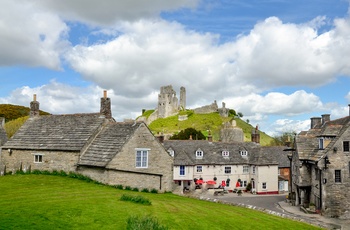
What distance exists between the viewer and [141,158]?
30922mm

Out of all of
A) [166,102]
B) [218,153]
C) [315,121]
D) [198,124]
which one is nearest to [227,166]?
[218,153]

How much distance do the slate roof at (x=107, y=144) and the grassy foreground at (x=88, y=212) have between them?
3.82 m

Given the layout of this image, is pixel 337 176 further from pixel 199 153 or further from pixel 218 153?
pixel 199 153

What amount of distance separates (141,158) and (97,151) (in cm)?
383

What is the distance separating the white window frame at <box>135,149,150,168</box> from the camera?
30.7 metres

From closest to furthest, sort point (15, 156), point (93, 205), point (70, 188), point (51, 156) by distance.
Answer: point (93, 205) < point (70, 188) < point (51, 156) < point (15, 156)

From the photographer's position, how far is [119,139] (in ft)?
102

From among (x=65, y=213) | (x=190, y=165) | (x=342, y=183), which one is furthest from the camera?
(x=190, y=165)

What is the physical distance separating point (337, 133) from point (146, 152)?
24.5m

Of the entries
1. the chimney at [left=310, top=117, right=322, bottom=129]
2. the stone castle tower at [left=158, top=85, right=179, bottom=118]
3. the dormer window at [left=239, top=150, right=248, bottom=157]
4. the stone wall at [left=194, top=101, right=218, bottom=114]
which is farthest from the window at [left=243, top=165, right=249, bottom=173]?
the stone castle tower at [left=158, top=85, right=179, bottom=118]

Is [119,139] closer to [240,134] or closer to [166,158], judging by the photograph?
[166,158]

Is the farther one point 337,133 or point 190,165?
point 190,165

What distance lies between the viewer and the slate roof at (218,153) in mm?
66750

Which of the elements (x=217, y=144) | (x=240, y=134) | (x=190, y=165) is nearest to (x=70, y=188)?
(x=190, y=165)
